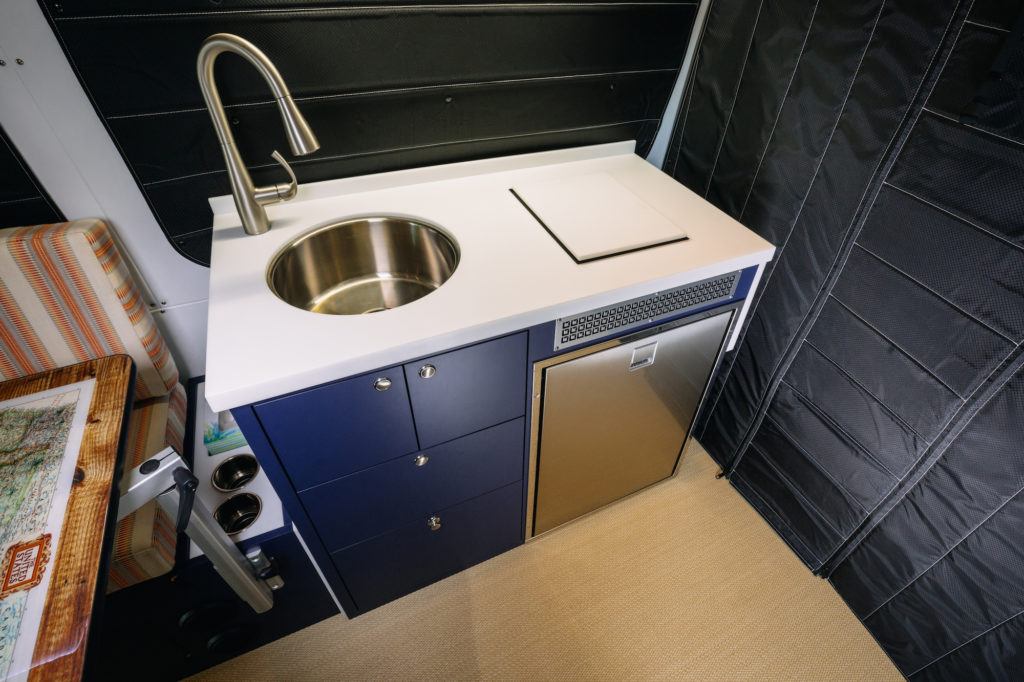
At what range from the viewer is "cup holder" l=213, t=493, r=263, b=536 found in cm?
125

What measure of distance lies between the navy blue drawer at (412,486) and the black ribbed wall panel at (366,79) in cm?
73

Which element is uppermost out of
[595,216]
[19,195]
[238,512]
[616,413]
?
[19,195]

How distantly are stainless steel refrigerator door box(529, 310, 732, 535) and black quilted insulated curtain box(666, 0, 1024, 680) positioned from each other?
0.95 feet

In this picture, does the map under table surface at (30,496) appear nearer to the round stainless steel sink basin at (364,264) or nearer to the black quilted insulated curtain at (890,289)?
the round stainless steel sink basin at (364,264)

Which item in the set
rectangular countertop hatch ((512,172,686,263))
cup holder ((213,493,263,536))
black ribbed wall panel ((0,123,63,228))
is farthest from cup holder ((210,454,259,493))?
rectangular countertop hatch ((512,172,686,263))

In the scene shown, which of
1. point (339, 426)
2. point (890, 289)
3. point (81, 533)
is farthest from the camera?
point (890, 289)

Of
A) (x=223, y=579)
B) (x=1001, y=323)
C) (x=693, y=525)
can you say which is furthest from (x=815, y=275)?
(x=223, y=579)

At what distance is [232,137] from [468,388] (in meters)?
0.74

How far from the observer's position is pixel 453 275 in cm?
106

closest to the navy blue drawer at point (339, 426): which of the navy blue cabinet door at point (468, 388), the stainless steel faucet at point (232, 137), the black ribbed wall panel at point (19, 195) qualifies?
the navy blue cabinet door at point (468, 388)

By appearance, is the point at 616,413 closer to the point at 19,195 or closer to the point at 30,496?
the point at 30,496

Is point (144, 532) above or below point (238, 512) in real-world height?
above

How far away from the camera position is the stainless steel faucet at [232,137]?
927mm

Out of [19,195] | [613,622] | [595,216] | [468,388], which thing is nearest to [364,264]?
[468,388]
